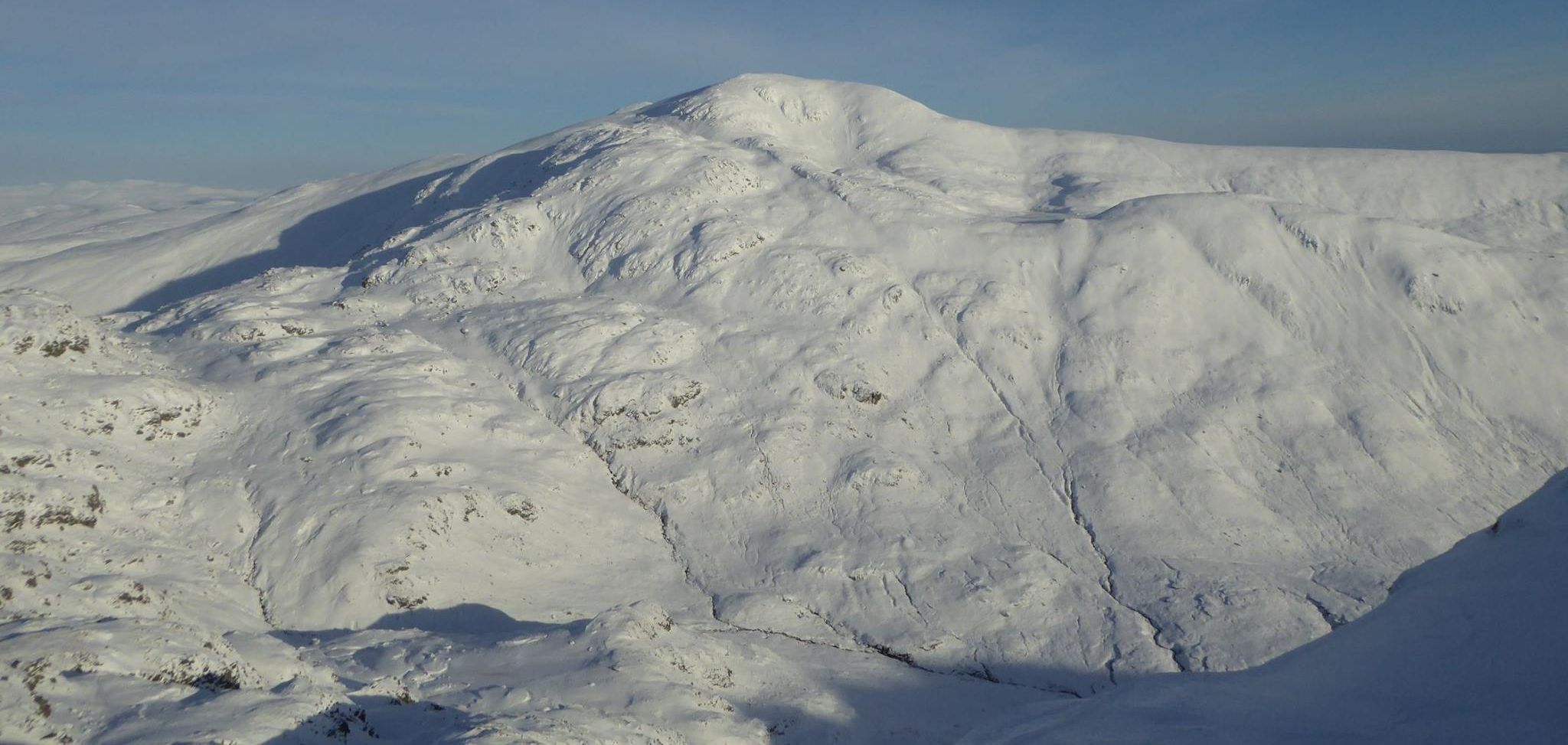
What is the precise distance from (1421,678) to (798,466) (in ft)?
101

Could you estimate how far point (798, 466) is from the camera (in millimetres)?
42125

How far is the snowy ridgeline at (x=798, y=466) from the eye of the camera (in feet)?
58.9

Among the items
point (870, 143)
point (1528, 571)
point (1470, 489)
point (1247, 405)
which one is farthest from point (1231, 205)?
point (1528, 571)

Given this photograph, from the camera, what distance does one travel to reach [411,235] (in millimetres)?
59062

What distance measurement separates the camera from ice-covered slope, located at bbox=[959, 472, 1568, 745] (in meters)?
11.5

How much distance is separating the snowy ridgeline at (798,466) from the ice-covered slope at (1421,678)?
89 millimetres

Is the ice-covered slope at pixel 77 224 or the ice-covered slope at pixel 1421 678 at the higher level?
the ice-covered slope at pixel 77 224

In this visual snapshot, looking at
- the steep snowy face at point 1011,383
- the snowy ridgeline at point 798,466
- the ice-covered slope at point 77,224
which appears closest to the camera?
the snowy ridgeline at point 798,466

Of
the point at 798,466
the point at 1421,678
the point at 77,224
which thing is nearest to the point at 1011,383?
the point at 798,466

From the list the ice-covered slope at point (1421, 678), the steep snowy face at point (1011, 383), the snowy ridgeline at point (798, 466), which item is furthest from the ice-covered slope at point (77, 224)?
the ice-covered slope at point (1421, 678)

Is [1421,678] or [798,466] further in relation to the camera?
[798,466]

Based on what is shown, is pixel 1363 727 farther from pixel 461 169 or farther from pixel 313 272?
pixel 461 169

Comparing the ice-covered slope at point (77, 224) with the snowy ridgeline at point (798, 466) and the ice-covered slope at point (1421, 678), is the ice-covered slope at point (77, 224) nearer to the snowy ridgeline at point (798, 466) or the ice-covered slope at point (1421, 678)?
the snowy ridgeline at point (798, 466)

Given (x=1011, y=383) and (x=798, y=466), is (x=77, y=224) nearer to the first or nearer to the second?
(x=798, y=466)
